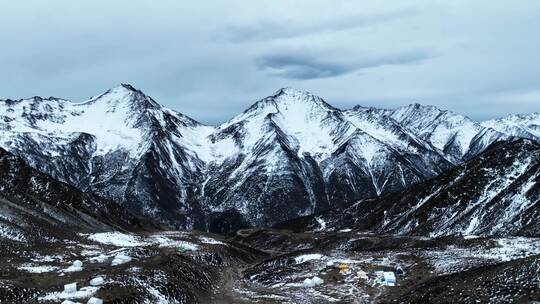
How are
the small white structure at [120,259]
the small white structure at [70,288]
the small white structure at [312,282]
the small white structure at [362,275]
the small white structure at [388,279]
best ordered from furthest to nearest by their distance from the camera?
the small white structure at [120,259]
the small white structure at [362,275]
the small white structure at [312,282]
the small white structure at [388,279]
the small white structure at [70,288]

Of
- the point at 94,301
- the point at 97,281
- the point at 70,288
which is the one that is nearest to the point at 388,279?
the point at 97,281

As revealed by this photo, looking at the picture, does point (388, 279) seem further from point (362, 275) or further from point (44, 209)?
point (44, 209)

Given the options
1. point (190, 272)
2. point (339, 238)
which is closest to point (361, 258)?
point (190, 272)

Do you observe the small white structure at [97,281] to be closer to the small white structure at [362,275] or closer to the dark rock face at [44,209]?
the small white structure at [362,275]

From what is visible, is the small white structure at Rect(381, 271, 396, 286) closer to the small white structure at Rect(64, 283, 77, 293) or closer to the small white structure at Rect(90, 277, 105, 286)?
the small white structure at Rect(90, 277, 105, 286)

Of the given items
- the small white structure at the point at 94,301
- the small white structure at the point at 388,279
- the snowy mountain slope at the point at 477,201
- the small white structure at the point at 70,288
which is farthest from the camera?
the snowy mountain slope at the point at 477,201

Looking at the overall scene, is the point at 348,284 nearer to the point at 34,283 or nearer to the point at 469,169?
the point at 34,283

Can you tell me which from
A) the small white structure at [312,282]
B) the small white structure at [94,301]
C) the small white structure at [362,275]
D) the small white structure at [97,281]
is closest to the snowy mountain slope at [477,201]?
the small white structure at [362,275]

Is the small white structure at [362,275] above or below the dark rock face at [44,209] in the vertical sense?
below
